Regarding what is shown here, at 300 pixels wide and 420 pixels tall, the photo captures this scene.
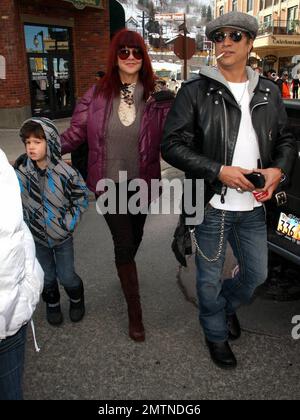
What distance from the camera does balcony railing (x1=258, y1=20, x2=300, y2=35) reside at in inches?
1639

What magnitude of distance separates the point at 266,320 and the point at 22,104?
11510mm

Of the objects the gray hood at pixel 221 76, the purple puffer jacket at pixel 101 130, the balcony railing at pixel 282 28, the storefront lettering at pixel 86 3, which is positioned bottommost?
the purple puffer jacket at pixel 101 130

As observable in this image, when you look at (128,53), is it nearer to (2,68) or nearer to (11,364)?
(11,364)

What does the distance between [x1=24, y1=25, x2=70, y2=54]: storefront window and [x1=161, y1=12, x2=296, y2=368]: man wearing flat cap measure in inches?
510

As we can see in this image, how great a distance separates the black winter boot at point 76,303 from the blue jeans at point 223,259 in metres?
0.98

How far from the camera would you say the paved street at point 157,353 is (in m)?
2.51

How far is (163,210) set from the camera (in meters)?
6.08

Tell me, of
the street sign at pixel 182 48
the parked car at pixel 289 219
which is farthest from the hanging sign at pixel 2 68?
the parked car at pixel 289 219

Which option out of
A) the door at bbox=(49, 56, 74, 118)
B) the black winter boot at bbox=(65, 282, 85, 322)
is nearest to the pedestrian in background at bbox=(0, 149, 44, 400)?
the black winter boot at bbox=(65, 282, 85, 322)

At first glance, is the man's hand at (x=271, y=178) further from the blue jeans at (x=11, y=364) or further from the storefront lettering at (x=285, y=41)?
the storefront lettering at (x=285, y=41)

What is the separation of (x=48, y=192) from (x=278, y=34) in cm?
4436

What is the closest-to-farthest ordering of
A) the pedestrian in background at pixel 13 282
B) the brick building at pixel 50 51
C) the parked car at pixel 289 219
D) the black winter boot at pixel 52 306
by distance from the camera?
the pedestrian in background at pixel 13 282
the parked car at pixel 289 219
the black winter boot at pixel 52 306
the brick building at pixel 50 51

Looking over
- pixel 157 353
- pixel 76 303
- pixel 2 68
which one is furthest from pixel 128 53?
pixel 2 68
